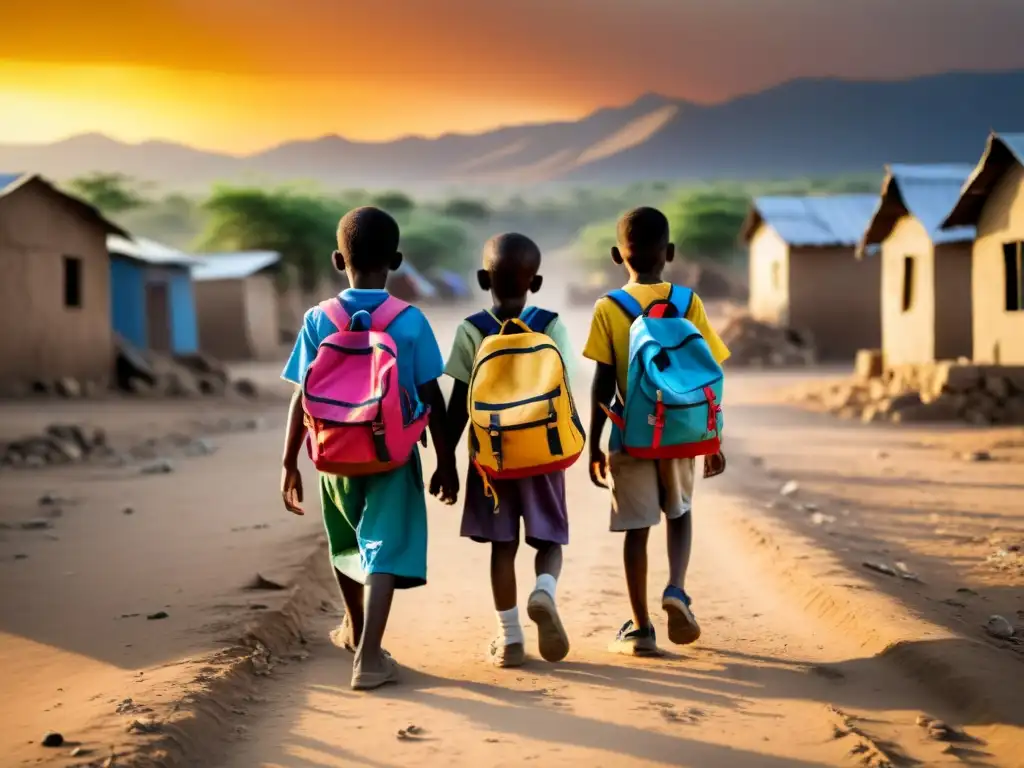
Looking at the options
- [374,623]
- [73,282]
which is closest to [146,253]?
[73,282]

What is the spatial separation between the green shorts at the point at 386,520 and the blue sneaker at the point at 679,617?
0.97m

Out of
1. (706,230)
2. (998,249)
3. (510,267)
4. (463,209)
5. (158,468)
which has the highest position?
(463,209)

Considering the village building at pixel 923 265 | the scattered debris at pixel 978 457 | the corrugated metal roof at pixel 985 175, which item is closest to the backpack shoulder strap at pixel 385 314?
the scattered debris at pixel 978 457

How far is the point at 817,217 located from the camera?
29.6m

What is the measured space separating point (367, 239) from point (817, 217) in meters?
26.7

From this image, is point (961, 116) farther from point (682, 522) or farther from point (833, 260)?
point (682, 522)

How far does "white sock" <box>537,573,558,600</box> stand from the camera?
447 centimetres

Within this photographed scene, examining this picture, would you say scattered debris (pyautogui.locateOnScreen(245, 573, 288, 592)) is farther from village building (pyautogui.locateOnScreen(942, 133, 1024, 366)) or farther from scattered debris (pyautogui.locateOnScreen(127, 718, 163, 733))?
village building (pyautogui.locateOnScreen(942, 133, 1024, 366))

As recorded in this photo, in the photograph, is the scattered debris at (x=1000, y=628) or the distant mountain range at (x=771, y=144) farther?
the distant mountain range at (x=771, y=144)

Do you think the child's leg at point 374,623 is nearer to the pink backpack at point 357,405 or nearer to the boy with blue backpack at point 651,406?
the pink backpack at point 357,405

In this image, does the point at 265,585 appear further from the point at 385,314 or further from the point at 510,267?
the point at 510,267

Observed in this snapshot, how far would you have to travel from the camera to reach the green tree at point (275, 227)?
45.6 metres

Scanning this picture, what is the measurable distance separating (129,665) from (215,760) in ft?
3.77

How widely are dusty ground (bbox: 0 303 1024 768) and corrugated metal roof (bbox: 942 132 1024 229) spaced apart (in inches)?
328
